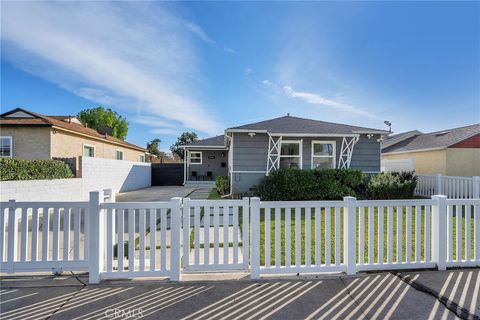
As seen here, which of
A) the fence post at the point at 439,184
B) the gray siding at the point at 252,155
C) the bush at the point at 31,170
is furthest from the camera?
the gray siding at the point at 252,155

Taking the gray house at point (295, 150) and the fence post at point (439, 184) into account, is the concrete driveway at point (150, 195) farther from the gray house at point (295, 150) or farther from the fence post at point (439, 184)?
the fence post at point (439, 184)

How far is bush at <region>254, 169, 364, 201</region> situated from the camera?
938cm

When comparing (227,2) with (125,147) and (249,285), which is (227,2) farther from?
(125,147)

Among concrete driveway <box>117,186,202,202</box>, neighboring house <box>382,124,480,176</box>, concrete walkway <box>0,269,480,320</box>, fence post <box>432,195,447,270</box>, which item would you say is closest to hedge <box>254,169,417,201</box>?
concrete driveway <box>117,186,202,202</box>

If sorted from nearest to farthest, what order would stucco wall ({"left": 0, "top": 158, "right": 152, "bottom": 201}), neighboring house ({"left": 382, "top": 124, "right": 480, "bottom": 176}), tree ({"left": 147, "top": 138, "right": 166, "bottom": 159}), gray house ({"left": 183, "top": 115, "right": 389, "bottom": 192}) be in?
stucco wall ({"left": 0, "top": 158, "right": 152, "bottom": 201})
gray house ({"left": 183, "top": 115, "right": 389, "bottom": 192})
neighboring house ({"left": 382, "top": 124, "right": 480, "bottom": 176})
tree ({"left": 147, "top": 138, "right": 166, "bottom": 159})

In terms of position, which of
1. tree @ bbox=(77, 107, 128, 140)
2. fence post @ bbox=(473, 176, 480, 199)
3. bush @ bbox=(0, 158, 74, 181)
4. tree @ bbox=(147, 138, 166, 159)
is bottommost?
fence post @ bbox=(473, 176, 480, 199)

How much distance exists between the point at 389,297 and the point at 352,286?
15.0 inches

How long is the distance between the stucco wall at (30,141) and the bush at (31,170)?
2.92m

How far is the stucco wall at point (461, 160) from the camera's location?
504 inches

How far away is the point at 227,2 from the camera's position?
22.7 ft

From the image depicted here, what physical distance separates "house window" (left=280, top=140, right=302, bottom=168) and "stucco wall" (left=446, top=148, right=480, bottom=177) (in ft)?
27.6

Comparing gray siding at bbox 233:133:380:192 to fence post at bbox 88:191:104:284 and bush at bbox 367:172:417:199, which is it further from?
fence post at bbox 88:191:104:284

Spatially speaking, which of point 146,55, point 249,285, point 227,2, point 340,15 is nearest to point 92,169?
point 146,55

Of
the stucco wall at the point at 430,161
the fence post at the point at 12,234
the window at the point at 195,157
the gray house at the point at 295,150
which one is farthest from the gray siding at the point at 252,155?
the fence post at the point at 12,234
